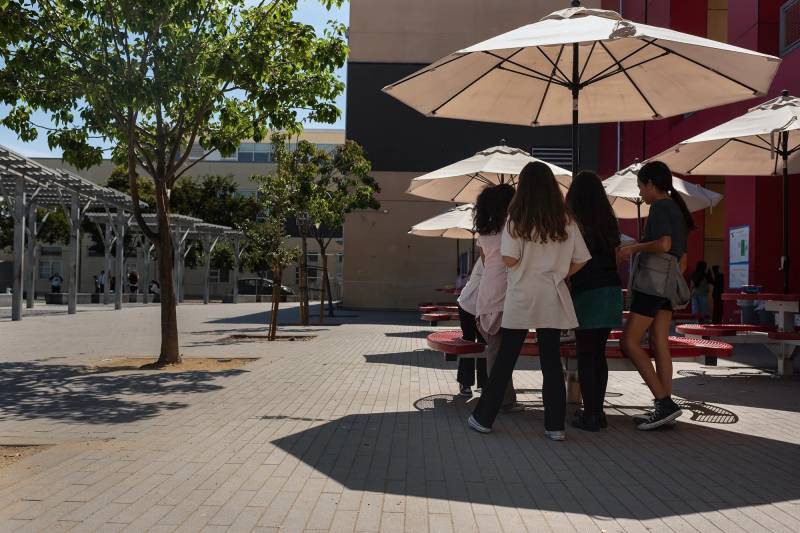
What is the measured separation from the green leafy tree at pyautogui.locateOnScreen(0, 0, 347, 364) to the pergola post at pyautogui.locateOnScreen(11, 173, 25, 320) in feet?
36.7

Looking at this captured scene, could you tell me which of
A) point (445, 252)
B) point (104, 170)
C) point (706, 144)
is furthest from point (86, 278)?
point (706, 144)

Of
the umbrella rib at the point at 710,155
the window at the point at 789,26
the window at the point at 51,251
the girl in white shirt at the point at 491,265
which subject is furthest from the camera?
the window at the point at 51,251

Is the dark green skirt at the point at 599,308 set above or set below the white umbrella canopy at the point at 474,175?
below

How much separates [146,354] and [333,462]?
333 inches

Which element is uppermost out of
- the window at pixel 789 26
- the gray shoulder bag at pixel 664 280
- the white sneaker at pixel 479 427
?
the window at pixel 789 26

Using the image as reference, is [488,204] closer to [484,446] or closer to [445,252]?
[484,446]

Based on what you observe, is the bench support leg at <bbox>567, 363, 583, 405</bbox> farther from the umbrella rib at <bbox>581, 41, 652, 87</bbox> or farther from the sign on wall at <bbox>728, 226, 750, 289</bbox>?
the sign on wall at <bbox>728, 226, 750, 289</bbox>

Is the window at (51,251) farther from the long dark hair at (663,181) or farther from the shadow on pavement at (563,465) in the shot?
the long dark hair at (663,181)

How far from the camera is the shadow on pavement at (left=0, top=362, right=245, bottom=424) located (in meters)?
7.10

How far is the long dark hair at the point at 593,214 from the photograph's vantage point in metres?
6.03

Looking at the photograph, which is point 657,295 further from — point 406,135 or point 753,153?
point 406,135

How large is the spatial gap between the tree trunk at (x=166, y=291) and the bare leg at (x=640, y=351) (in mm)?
6941

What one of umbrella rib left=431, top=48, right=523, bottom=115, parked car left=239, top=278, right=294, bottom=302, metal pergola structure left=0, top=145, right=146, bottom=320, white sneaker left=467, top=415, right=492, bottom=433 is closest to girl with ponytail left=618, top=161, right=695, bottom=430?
white sneaker left=467, top=415, right=492, bottom=433

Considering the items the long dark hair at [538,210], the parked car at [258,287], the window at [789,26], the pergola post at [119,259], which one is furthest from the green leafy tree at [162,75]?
the parked car at [258,287]
